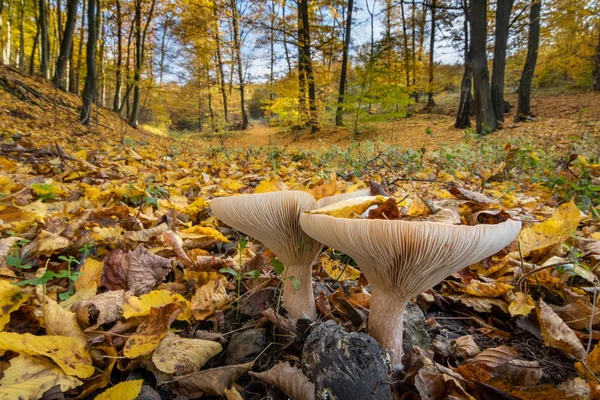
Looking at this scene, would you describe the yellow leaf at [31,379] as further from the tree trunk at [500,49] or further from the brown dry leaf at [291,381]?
the tree trunk at [500,49]

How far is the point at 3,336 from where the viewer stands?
991 mm

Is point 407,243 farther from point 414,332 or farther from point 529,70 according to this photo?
point 529,70

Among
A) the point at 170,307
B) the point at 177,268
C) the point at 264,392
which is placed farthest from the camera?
the point at 177,268

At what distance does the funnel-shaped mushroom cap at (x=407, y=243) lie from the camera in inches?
36.0

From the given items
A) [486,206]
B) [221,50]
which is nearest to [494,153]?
[486,206]

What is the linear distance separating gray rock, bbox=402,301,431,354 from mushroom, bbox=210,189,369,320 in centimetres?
39

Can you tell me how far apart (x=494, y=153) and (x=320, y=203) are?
5.71 meters

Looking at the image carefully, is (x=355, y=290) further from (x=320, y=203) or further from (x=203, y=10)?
(x=203, y=10)

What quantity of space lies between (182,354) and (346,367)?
59cm

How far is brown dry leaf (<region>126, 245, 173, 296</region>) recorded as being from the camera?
161 cm

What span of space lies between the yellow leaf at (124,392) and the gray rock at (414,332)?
0.94 m

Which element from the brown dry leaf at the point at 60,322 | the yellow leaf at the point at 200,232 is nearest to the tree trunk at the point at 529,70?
the yellow leaf at the point at 200,232

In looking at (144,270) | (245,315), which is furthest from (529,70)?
(144,270)

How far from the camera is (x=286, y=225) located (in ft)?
4.22
